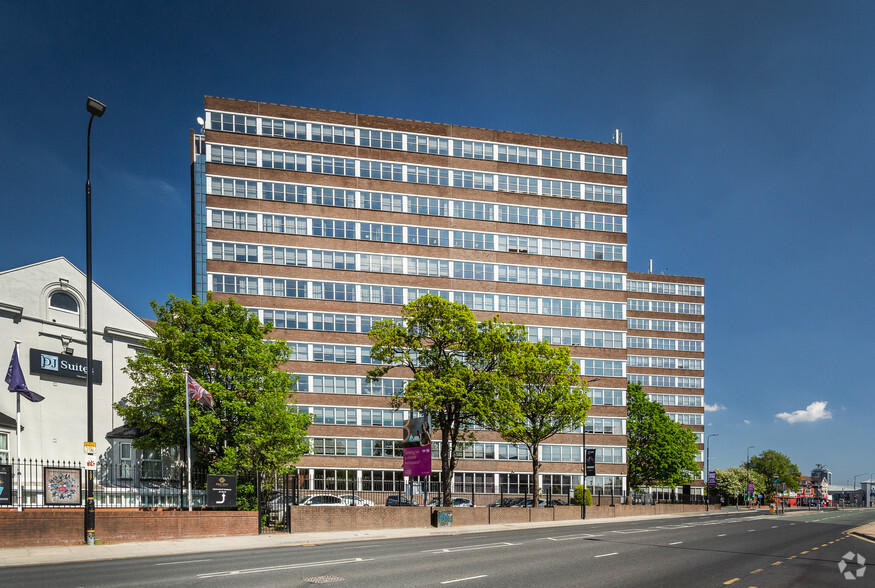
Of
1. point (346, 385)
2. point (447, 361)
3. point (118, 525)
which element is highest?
point (447, 361)

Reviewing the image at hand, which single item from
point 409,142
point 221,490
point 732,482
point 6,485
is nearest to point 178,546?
point 221,490

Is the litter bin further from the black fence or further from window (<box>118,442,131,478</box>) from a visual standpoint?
window (<box>118,442,131,478</box>)

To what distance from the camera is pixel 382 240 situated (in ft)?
224

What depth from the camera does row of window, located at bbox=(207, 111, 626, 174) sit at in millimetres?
66312

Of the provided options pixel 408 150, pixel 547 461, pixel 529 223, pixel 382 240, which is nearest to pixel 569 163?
pixel 529 223

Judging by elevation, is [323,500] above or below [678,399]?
above

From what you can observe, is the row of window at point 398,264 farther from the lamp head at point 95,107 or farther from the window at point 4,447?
the lamp head at point 95,107

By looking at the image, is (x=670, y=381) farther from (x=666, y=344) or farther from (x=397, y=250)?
(x=397, y=250)

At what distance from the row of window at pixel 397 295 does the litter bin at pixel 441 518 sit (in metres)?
27.7

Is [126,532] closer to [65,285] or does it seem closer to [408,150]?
[65,285]

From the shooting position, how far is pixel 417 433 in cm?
3875

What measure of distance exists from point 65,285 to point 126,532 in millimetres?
19080

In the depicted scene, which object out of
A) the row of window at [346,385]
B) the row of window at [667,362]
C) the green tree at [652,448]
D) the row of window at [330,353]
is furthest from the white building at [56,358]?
the row of window at [667,362]

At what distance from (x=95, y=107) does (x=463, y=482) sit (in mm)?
53487
